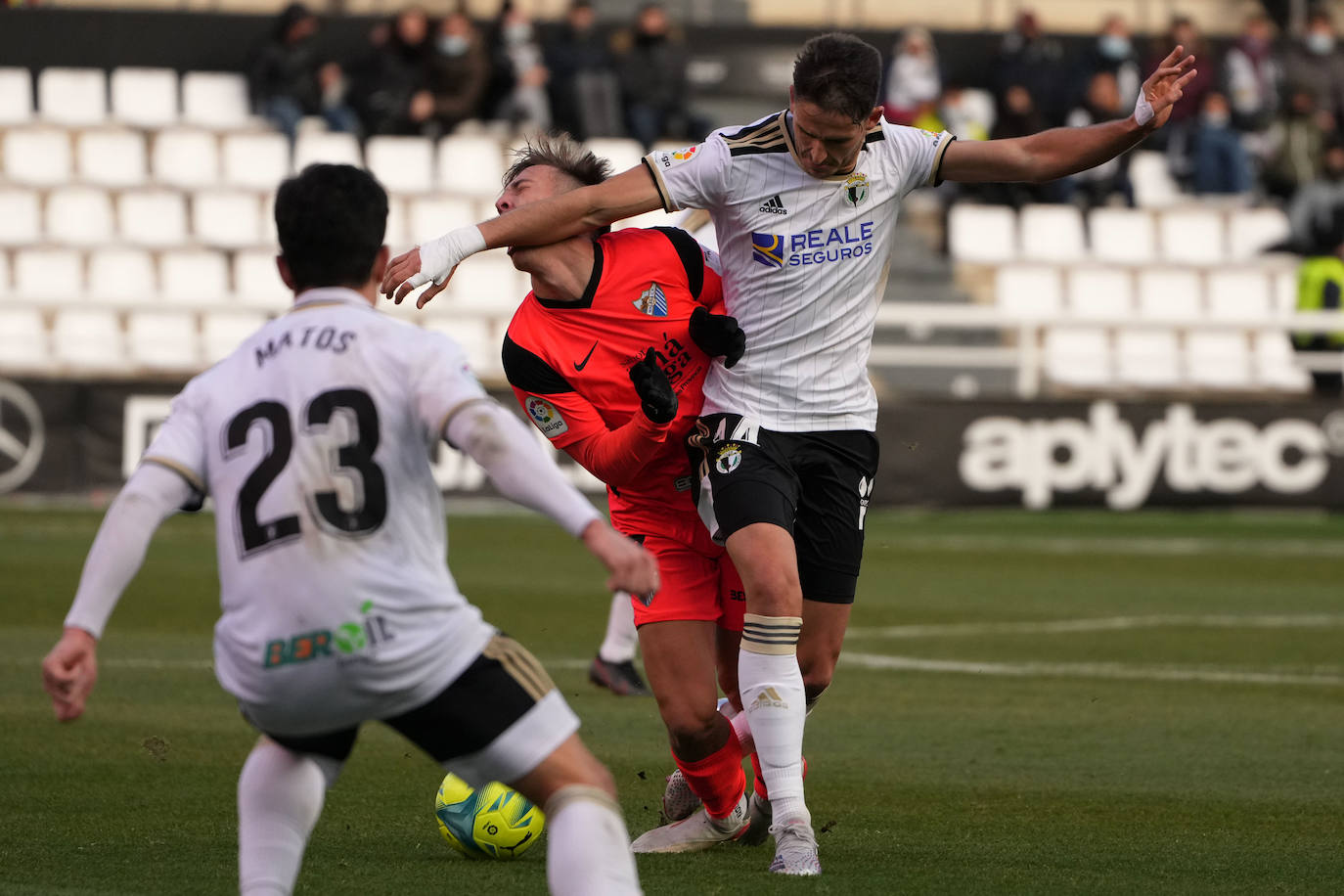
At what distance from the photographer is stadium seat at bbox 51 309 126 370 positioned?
18.4 m

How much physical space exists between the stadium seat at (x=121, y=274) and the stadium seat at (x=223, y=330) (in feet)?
2.57

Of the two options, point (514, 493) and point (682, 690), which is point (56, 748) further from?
point (514, 493)

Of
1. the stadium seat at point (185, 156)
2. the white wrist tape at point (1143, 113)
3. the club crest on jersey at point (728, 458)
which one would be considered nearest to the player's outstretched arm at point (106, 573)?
the club crest on jersey at point (728, 458)

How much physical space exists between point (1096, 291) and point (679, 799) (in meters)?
16.9

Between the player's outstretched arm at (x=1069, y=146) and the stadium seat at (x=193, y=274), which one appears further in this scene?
the stadium seat at (x=193, y=274)

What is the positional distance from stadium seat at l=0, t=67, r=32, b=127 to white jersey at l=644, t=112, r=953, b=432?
1669cm

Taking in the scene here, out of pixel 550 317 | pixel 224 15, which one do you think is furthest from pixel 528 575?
pixel 224 15

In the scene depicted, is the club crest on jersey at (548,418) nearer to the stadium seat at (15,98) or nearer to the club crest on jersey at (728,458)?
the club crest on jersey at (728,458)

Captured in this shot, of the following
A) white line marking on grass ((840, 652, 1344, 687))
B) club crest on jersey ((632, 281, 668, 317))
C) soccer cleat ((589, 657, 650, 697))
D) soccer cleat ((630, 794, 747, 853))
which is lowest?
white line marking on grass ((840, 652, 1344, 687))

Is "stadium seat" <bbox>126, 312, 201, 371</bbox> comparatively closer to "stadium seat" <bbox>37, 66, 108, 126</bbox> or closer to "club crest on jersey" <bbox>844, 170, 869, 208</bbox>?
"stadium seat" <bbox>37, 66, 108, 126</bbox>

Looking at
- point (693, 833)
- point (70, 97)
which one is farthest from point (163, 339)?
point (693, 833)

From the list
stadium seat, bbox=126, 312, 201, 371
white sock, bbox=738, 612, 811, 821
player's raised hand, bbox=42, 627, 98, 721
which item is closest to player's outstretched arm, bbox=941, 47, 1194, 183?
white sock, bbox=738, 612, 811, 821

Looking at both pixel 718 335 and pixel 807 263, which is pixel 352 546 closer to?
pixel 718 335

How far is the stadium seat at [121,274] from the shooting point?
19.4 metres
